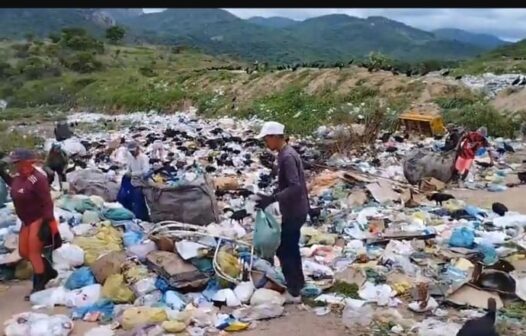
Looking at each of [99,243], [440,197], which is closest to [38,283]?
[99,243]

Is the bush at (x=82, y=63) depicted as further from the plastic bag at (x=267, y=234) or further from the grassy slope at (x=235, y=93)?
the plastic bag at (x=267, y=234)

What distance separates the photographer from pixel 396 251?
20.1ft

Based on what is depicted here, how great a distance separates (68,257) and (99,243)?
38cm

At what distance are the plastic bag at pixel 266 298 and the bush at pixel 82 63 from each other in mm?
36570

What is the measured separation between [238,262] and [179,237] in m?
0.69

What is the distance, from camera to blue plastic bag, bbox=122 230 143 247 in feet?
20.2

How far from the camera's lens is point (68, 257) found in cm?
579

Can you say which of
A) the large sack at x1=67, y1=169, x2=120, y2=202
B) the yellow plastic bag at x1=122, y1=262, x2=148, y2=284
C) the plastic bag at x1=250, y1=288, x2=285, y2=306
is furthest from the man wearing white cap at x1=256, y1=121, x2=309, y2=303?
the large sack at x1=67, y1=169, x2=120, y2=202

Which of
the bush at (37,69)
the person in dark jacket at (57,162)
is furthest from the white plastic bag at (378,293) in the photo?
the bush at (37,69)

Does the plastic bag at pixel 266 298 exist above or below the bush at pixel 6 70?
above

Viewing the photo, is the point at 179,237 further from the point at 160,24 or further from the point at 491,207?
the point at 160,24

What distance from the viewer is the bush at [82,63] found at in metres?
39.8
